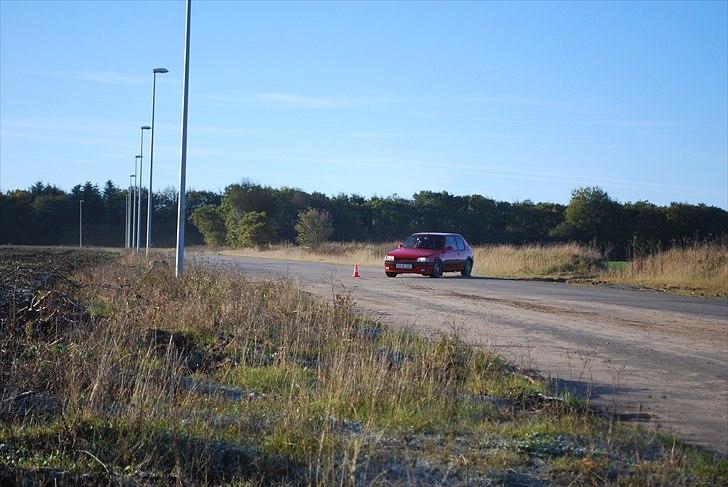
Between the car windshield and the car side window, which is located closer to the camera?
the car windshield

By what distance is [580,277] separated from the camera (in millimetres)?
33375

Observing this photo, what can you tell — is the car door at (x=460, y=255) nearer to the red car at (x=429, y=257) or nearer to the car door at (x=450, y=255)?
the red car at (x=429, y=257)

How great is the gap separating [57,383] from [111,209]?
3204 inches

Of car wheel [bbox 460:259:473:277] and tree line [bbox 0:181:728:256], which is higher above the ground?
tree line [bbox 0:181:728:256]

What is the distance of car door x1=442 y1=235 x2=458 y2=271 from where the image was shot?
31.2m

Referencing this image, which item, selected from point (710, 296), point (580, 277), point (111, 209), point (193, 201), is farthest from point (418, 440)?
point (193, 201)

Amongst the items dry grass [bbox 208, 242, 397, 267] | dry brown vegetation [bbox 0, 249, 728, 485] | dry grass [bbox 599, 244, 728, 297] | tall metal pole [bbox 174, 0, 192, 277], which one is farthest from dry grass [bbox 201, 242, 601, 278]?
dry brown vegetation [bbox 0, 249, 728, 485]

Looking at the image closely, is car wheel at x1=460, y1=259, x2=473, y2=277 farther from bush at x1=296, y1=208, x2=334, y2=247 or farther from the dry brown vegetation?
bush at x1=296, y1=208, x2=334, y2=247

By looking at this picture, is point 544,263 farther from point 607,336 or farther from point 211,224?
point 211,224

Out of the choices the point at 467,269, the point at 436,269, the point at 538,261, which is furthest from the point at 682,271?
the point at 436,269

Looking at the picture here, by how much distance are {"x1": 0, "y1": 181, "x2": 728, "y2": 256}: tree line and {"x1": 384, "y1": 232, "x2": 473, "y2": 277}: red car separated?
3647cm

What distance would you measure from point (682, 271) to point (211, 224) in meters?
61.6

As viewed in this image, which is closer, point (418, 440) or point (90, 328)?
point (418, 440)

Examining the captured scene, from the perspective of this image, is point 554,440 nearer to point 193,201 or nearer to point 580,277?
point 580,277
